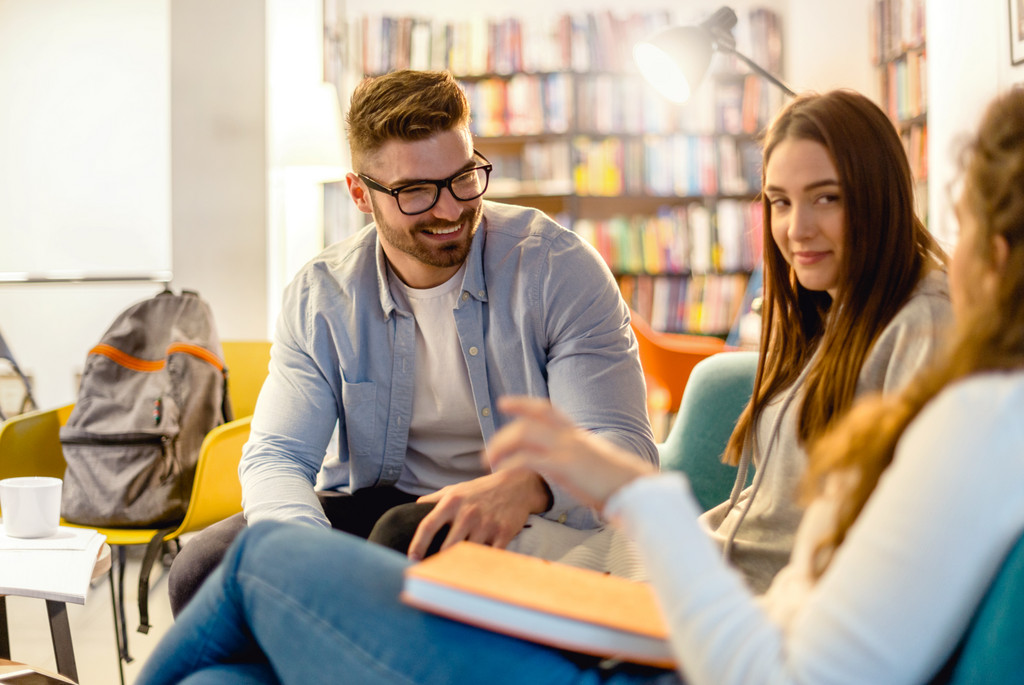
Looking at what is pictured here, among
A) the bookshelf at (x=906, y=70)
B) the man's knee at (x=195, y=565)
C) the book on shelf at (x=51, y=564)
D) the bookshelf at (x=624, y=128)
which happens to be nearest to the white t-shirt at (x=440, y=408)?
the man's knee at (x=195, y=565)

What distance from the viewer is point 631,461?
29.8 inches

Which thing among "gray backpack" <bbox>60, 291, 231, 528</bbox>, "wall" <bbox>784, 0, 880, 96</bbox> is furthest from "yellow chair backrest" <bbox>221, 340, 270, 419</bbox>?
"wall" <bbox>784, 0, 880, 96</bbox>

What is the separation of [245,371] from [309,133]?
1.11 meters

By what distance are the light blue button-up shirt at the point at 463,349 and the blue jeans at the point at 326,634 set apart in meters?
0.59

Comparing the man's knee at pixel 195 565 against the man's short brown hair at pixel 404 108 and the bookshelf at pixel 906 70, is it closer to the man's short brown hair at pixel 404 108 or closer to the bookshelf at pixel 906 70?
the man's short brown hair at pixel 404 108

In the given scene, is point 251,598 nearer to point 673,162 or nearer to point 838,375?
point 838,375

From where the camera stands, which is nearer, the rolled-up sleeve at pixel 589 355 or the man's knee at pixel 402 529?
the man's knee at pixel 402 529

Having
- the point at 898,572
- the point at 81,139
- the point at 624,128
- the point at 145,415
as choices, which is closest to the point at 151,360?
the point at 145,415

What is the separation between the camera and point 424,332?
1.68 metres

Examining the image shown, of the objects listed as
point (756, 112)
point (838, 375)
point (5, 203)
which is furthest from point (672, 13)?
point (838, 375)

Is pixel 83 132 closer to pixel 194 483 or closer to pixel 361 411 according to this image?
pixel 194 483

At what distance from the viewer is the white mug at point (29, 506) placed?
4.76 feet

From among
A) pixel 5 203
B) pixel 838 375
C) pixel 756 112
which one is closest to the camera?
pixel 838 375

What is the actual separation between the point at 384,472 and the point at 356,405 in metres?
0.13
